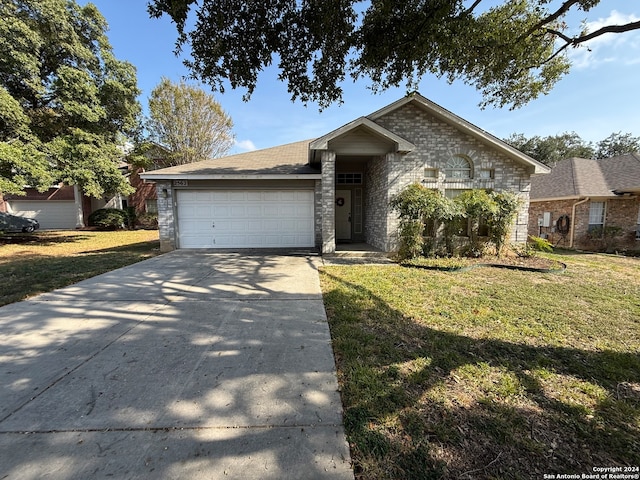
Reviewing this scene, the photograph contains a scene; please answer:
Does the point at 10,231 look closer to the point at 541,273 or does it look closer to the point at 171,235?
the point at 171,235

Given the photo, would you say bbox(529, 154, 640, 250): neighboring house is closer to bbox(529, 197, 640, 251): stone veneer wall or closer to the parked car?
bbox(529, 197, 640, 251): stone veneer wall

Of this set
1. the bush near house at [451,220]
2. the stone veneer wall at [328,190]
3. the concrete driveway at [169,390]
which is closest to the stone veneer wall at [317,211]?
the stone veneer wall at [328,190]

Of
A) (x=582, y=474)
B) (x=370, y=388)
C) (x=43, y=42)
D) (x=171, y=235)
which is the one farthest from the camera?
(x=43, y=42)

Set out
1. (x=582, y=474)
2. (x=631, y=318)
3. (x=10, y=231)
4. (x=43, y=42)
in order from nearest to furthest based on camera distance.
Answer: (x=582, y=474), (x=631, y=318), (x=43, y=42), (x=10, y=231)

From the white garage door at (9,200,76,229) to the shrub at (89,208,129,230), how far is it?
3800 mm

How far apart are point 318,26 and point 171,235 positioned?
27.6 feet

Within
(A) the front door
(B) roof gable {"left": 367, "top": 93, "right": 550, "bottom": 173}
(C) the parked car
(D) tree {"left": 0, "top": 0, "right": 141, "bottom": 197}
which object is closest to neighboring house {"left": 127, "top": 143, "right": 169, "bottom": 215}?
(C) the parked car

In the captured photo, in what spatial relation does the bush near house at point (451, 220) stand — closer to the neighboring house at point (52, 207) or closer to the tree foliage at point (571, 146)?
the neighboring house at point (52, 207)

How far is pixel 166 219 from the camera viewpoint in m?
10.0

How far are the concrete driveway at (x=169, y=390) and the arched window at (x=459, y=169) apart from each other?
7.60m

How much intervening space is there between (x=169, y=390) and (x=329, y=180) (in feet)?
24.6

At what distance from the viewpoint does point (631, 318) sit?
13.4 ft

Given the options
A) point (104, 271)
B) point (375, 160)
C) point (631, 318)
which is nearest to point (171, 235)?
point (104, 271)

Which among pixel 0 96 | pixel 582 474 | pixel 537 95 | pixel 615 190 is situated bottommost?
pixel 582 474
